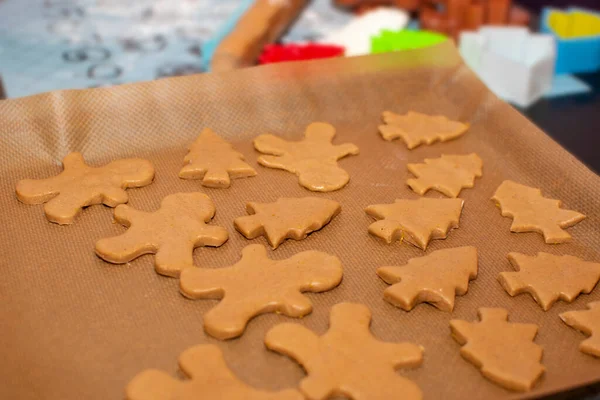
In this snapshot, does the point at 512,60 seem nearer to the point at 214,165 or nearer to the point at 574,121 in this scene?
the point at 574,121

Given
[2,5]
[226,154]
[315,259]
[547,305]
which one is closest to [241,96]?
[226,154]

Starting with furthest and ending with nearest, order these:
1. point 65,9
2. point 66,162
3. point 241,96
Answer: point 65,9 → point 241,96 → point 66,162

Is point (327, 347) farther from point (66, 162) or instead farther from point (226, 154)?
point (66, 162)

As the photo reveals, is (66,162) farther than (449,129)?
No

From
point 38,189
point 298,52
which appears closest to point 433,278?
point 38,189

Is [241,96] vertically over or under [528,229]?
over

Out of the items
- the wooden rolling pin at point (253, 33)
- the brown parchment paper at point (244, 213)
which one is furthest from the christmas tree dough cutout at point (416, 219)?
the wooden rolling pin at point (253, 33)
